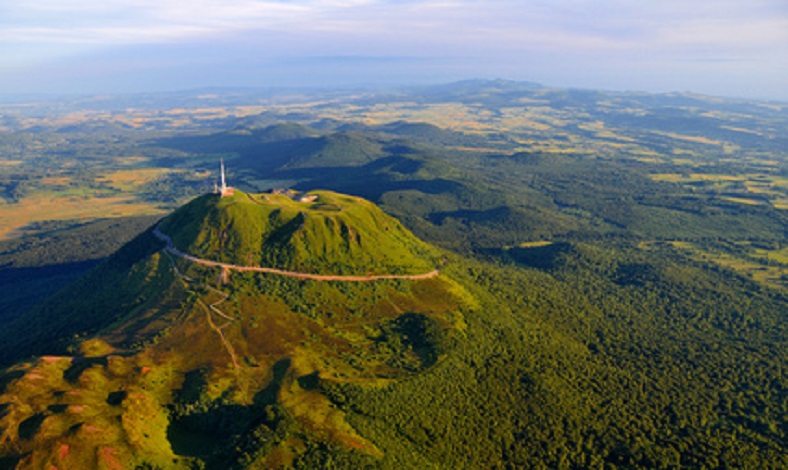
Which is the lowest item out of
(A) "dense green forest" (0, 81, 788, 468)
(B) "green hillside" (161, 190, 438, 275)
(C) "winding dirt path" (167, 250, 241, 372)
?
(A) "dense green forest" (0, 81, 788, 468)

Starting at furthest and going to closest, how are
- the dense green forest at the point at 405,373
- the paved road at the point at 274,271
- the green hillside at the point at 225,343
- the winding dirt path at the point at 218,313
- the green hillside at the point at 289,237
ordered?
the green hillside at the point at 289,237, the paved road at the point at 274,271, the winding dirt path at the point at 218,313, the dense green forest at the point at 405,373, the green hillside at the point at 225,343

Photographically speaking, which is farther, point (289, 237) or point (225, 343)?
point (289, 237)

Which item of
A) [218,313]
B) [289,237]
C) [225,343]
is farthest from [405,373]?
[289,237]

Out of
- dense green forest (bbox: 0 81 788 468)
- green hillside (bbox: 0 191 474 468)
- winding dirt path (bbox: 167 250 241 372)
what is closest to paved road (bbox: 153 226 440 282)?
green hillside (bbox: 0 191 474 468)

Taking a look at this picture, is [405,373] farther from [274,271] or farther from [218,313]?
[274,271]

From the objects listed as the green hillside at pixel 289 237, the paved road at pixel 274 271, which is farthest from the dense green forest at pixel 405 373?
the paved road at pixel 274 271

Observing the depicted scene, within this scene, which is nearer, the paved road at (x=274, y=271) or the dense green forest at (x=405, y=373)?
the dense green forest at (x=405, y=373)

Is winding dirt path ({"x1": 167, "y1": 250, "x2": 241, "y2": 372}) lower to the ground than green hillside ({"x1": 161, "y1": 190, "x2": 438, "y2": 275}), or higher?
lower

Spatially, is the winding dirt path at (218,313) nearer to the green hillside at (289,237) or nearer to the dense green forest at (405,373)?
the dense green forest at (405,373)

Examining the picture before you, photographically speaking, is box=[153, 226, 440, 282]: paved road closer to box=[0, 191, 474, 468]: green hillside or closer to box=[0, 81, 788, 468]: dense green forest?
box=[0, 191, 474, 468]: green hillside

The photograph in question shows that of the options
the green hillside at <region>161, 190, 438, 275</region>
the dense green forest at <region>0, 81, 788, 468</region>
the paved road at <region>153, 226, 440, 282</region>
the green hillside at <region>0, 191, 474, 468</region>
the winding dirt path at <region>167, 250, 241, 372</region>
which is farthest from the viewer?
the green hillside at <region>161, 190, 438, 275</region>

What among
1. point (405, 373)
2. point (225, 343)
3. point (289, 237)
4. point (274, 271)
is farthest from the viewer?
point (289, 237)

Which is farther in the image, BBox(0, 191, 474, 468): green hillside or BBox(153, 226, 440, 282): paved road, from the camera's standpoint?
BBox(153, 226, 440, 282): paved road

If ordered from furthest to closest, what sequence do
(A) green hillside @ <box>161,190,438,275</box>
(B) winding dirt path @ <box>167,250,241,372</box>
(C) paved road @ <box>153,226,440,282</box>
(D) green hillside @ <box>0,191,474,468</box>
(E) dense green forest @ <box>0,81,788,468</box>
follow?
(A) green hillside @ <box>161,190,438,275</box> → (C) paved road @ <box>153,226,440,282</box> → (B) winding dirt path @ <box>167,250,241,372</box> → (E) dense green forest @ <box>0,81,788,468</box> → (D) green hillside @ <box>0,191,474,468</box>
